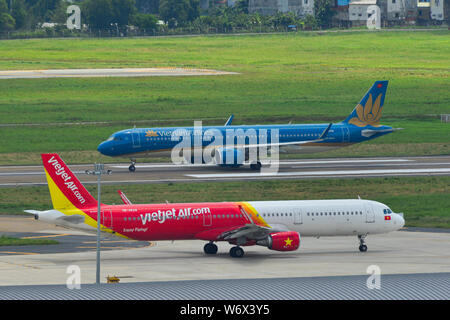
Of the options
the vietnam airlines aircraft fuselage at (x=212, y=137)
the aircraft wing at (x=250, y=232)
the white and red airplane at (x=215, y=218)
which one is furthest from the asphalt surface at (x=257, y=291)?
the vietnam airlines aircraft fuselage at (x=212, y=137)

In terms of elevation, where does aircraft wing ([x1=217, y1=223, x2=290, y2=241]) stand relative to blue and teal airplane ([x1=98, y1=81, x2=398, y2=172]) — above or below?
below

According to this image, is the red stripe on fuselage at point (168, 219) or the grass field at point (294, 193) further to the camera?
the grass field at point (294, 193)

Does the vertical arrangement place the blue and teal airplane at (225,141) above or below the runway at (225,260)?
above

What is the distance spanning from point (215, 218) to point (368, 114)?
5124 cm

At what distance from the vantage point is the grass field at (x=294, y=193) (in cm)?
8631

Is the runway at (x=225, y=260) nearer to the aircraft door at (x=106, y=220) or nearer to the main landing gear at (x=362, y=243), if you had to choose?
the main landing gear at (x=362, y=243)

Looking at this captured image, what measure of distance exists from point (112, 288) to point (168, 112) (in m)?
117

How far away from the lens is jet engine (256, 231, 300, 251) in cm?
6431

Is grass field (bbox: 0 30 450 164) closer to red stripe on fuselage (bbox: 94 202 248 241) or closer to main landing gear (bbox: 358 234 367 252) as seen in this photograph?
red stripe on fuselage (bbox: 94 202 248 241)

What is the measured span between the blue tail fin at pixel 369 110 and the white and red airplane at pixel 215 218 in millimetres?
44856

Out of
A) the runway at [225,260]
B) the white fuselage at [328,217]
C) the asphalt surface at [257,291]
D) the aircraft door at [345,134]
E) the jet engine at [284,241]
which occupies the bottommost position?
the runway at [225,260]

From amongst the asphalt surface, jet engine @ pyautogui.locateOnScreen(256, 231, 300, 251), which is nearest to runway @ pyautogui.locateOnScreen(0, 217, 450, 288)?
jet engine @ pyautogui.locateOnScreen(256, 231, 300, 251)

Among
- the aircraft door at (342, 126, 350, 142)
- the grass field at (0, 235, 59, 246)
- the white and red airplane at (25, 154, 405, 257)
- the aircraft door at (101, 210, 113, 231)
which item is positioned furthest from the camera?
the aircraft door at (342, 126, 350, 142)
